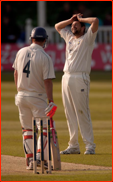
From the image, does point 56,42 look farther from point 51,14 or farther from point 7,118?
point 7,118

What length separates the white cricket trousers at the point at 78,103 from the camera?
7930 millimetres

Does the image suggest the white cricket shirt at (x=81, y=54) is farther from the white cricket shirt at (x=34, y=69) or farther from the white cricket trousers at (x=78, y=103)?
the white cricket shirt at (x=34, y=69)

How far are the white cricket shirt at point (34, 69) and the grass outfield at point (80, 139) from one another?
1.23m

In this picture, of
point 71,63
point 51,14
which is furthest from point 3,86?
point 51,14

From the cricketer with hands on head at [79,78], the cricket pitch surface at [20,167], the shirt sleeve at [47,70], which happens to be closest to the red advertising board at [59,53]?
the cricketer with hands on head at [79,78]

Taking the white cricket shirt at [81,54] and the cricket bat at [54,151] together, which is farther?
the white cricket shirt at [81,54]

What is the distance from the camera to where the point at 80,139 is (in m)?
9.70

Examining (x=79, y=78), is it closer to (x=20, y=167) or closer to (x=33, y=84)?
(x=33, y=84)

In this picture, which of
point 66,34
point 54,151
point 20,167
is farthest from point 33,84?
point 66,34

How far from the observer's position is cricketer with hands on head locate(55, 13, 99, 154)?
791 centimetres

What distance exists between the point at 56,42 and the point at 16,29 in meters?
2.03

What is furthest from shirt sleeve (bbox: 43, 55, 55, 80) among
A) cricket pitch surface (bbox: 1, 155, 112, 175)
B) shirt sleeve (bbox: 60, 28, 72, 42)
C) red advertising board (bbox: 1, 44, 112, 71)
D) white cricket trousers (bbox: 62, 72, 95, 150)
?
red advertising board (bbox: 1, 44, 112, 71)

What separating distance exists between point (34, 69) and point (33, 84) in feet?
0.68

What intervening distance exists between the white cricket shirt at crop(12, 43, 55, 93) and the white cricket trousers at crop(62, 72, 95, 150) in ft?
4.13
